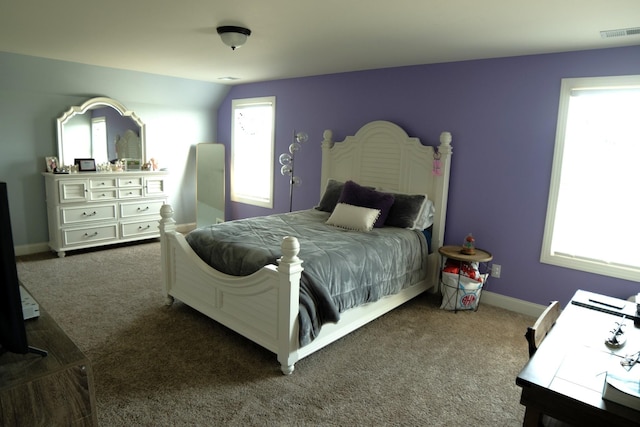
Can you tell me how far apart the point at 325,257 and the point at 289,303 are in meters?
0.48

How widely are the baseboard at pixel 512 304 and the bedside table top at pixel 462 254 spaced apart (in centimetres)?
44

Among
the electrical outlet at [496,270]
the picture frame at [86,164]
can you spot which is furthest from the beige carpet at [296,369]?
the picture frame at [86,164]

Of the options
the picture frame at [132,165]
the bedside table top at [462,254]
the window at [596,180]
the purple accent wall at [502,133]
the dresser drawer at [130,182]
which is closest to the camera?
the window at [596,180]

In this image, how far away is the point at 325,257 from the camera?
2861 millimetres

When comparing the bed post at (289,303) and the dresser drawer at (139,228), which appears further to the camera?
the dresser drawer at (139,228)

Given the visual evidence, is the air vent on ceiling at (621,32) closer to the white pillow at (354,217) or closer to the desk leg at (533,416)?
the white pillow at (354,217)

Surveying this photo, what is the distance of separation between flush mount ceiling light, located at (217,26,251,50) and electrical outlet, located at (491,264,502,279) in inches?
114

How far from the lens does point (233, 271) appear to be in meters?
2.99

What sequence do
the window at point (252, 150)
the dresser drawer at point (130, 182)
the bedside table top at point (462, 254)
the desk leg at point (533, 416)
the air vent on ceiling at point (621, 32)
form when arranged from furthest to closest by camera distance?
the window at point (252, 150) → the dresser drawer at point (130, 182) → the bedside table top at point (462, 254) → the air vent on ceiling at point (621, 32) → the desk leg at point (533, 416)

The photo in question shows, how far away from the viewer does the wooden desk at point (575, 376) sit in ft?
4.11

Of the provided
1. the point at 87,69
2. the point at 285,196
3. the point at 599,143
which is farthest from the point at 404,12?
the point at 87,69

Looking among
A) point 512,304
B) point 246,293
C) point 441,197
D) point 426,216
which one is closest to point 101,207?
point 246,293

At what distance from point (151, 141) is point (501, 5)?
4816 millimetres

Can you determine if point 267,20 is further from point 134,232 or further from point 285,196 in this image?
point 134,232
